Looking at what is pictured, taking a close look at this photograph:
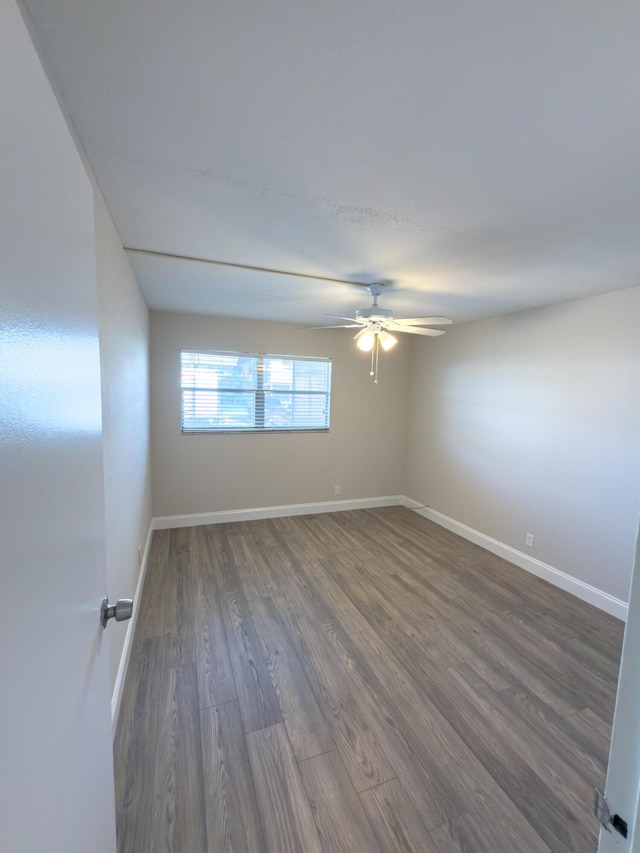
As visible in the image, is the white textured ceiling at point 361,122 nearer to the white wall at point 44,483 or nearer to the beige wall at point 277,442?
the white wall at point 44,483

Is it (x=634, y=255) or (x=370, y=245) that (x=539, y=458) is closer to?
(x=634, y=255)

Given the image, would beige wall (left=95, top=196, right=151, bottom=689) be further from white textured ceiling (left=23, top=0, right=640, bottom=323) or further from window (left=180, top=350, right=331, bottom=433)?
window (left=180, top=350, right=331, bottom=433)

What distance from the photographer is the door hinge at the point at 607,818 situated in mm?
625

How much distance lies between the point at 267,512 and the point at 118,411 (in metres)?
2.66

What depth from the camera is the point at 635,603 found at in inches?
24.5

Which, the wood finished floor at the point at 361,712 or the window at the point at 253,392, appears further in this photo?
the window at the point at 253,392

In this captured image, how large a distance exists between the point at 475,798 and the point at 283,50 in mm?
2547

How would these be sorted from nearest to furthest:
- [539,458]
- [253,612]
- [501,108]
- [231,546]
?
[501,108] → [253,612] → [539,458] → [231,546]

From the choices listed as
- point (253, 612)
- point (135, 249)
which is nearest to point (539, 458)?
point (253, 612)

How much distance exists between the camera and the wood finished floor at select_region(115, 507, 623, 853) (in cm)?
127

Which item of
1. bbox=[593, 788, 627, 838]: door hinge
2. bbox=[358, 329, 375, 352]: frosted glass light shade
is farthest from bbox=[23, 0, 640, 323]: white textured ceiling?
bbox=[593, 788, 627, 838]: door hinge

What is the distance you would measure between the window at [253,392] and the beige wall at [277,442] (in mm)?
100

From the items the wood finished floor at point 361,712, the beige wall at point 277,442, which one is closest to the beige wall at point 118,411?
the wood finished floor at point 361,712

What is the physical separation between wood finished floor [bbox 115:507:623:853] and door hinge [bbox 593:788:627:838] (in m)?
0.93
